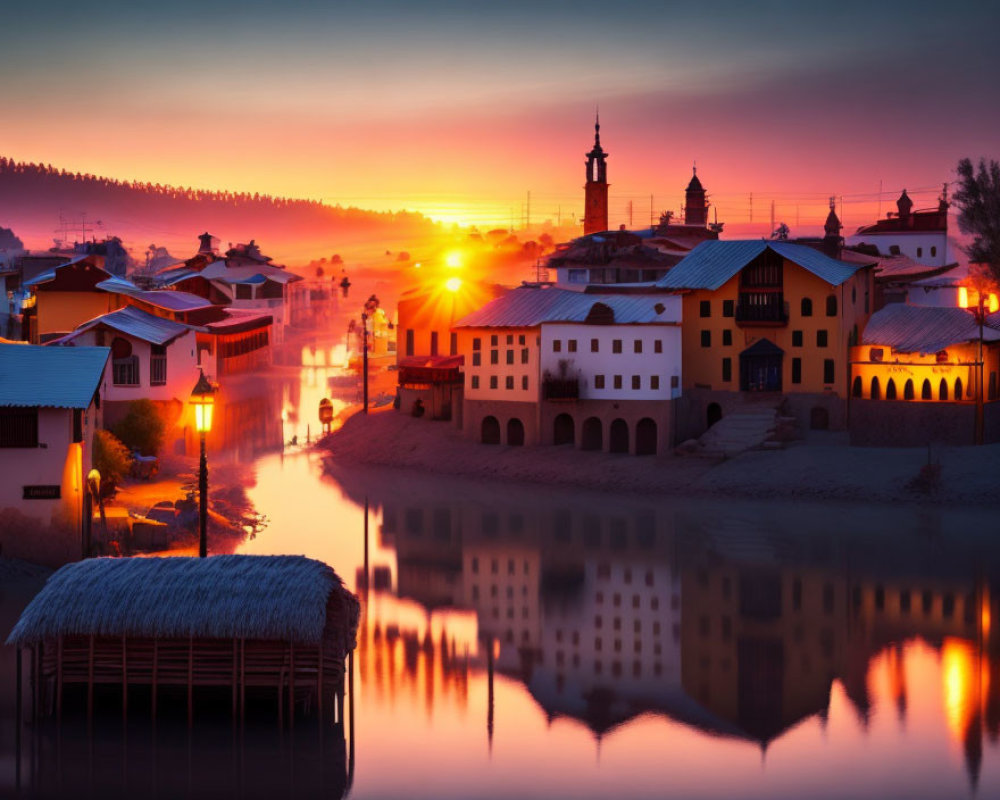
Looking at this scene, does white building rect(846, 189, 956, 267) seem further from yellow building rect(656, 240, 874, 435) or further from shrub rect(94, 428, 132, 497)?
shrub rect(94, 428, 132, 497)

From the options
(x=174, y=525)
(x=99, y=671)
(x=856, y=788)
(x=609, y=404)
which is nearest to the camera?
(x=856, y=788)

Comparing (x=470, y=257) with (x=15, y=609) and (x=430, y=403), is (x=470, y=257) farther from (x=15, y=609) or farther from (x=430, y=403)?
(x=15, y=609)

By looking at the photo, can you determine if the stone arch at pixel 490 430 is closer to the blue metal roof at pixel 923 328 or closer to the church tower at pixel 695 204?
the blue metal roof at pixel 923 328

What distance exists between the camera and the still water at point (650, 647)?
31672mm

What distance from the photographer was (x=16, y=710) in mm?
33750

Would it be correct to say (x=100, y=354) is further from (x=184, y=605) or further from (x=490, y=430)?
(x=490, y=430)

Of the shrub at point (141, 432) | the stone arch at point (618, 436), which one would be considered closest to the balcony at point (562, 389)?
the stone arch at point (618, 436)

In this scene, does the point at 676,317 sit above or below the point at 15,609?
above

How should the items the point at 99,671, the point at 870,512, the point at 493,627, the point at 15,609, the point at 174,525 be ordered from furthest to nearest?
the point at 870,512, the point at 174,525, the point at 493,627, the point at 15,609, the point at 99,671

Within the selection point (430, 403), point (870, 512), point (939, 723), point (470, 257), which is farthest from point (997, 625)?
point (470, 257)

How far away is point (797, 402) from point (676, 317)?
686cm

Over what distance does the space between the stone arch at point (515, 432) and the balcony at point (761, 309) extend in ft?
37.6

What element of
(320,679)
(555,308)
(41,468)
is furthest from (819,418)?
(320,679)

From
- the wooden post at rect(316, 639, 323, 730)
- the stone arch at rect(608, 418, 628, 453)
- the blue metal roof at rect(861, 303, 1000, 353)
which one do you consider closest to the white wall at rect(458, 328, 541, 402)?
the stone arch at rect(608, 418, 628, 453)
